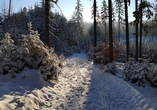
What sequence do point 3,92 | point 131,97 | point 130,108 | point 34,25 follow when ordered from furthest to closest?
point 34,25, point 131,97, point 3,92, point 130,108

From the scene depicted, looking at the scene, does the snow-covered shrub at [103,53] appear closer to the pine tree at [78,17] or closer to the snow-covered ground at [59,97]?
the snow-covered ground at [59,97]

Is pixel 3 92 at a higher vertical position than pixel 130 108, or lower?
higher

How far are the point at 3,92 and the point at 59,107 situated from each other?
1.98 m

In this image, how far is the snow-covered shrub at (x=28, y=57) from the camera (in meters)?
8.63

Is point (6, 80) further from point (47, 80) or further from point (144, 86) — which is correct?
point (144, 86)

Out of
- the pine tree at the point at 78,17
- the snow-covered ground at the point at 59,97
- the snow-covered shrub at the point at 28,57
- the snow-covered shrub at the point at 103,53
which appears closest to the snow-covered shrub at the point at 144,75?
the snow-covered ground at the point at 59,97

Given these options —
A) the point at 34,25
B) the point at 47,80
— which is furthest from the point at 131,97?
the point at 34,25

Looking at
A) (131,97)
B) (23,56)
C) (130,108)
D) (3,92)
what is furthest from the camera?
(23,56)

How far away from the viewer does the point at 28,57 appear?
29.5 ft

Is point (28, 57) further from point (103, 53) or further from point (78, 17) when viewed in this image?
point (78, 17)

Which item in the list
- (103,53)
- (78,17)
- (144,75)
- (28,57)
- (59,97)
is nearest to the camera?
(59,97)

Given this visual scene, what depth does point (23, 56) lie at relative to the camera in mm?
8953

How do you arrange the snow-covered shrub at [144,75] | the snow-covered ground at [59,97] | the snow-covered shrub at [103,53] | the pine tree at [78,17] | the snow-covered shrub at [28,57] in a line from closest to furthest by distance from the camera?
the snow-covered ground at [59,97]
the snow-covered shrub at [28,57]
the snow-covered shrub at [144,75]
the snow-covered shrub at [103,53]
the pine tree at [78,17]

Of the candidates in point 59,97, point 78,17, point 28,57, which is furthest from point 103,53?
point 78,17
